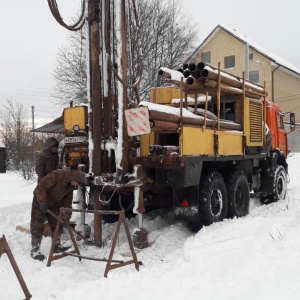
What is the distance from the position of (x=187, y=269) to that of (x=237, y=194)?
387 centimetres

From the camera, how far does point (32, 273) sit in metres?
5.11

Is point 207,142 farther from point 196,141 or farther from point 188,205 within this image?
point 188,205

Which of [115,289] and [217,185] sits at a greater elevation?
[217,185]

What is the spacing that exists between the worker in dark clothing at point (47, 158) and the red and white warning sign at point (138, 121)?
5.81 feet

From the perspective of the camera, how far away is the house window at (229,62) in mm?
33384

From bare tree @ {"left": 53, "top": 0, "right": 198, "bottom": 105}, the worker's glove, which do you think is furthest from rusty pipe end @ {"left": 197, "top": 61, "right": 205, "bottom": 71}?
bare tree @ {"left": 53, "top": 0, "right": 198, "bottom": 105}

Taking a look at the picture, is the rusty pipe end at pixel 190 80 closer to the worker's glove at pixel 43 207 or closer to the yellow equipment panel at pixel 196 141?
the yellow equipment panel at pixel 196 141

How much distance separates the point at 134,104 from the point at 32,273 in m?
3.13

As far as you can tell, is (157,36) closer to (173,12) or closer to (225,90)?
(173,12)

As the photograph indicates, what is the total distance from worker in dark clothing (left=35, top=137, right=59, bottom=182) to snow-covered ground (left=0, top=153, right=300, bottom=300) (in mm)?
1174

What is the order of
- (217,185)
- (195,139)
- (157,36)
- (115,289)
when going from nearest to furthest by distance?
1. (115,289)
2. (195,139)
3. (217,185)
4. (157,36)

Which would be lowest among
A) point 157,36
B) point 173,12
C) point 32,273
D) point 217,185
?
point 32,273

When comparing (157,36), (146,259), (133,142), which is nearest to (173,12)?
(157,36)

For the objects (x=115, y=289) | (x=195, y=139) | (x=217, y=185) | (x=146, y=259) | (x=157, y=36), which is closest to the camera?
(x=115, y=289)
